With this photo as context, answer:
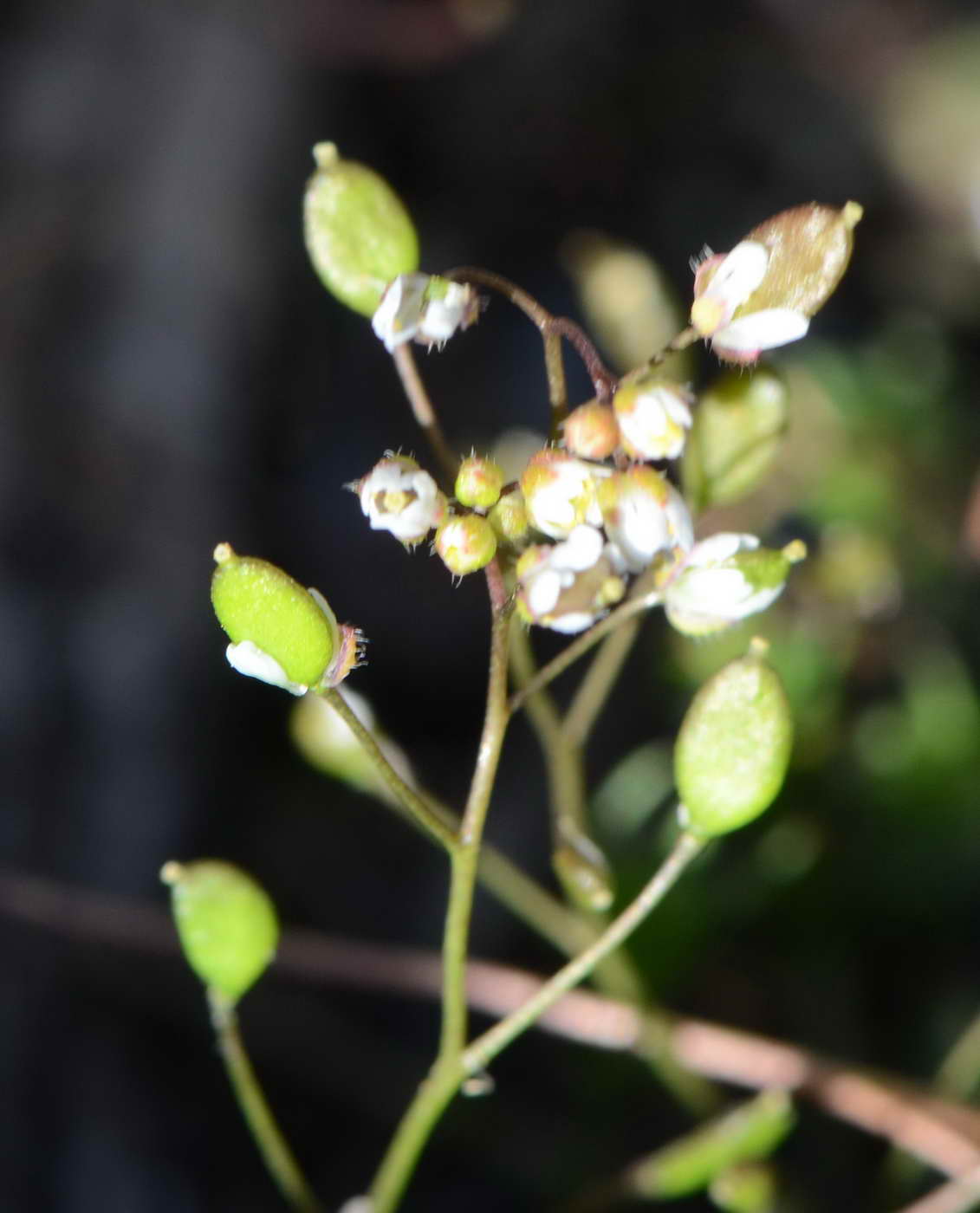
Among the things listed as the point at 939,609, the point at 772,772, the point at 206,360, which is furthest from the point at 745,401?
the point at 206,360

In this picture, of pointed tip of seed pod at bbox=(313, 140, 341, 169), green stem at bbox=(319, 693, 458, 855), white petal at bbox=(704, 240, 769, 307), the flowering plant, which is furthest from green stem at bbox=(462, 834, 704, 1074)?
pointed tip of seed pod at bbox=(313, 140, 341, 169)

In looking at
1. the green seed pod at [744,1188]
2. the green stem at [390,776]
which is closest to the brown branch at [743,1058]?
the green seed pod at [744,1188]

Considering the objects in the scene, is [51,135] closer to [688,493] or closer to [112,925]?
[112,925]

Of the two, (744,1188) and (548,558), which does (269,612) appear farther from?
(744,1188)

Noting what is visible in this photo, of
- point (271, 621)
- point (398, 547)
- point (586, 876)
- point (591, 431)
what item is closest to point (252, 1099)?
point (586, 876)

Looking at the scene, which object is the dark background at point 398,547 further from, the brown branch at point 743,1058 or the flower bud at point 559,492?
the flower bud at point 559,492

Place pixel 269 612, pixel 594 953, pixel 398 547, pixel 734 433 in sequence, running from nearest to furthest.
→ pixel 269 612 → pixel 594 953 → pixel 734 433 → pixel 398 547
